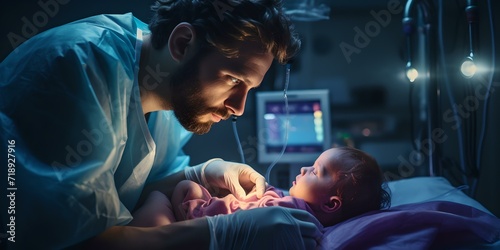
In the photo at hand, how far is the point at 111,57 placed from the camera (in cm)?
122

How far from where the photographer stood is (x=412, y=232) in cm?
118

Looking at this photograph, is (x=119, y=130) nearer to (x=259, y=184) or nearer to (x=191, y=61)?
(x=191, y=61)

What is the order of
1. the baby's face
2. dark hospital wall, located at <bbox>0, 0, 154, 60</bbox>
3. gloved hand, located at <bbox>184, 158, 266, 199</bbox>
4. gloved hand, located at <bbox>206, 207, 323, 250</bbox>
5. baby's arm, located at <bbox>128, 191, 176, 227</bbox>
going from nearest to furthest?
1. gloved hand, located at <bbox>206, 207, 323, 250</bbox>
2. baby's arm, located at <bbox>128, 191, 176, 227</bbox>
3. the baby's face
4. gloved hand, located at <bbox>184, 158, 266, 199</bbox>
5. dark hospital wall, located at <bbox>0, 0, 154, 60</bbox>

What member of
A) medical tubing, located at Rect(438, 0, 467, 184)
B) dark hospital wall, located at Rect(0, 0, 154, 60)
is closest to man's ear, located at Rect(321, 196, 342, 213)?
medical tubing, located at Rect(438, 0, 467, 184)

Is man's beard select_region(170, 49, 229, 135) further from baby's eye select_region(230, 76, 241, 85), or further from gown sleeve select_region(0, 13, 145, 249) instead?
gown sleeve select_region(0, 13, 145, 249)

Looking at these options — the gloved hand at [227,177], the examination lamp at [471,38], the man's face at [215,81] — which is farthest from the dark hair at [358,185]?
the examination lamp at [471,38]

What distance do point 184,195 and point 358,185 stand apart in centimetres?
63

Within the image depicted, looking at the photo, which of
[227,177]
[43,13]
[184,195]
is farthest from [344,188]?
[43,13]

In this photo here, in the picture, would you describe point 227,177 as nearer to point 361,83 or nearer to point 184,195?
point 184,195

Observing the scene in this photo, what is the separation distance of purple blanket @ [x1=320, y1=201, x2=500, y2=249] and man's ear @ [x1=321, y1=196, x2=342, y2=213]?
0.70 feet

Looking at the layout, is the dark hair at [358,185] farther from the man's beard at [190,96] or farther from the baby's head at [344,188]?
the man's beard at [190,96]

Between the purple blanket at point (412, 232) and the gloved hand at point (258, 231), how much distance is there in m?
0.12

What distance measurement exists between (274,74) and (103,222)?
1.70 m

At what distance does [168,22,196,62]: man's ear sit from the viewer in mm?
1391
